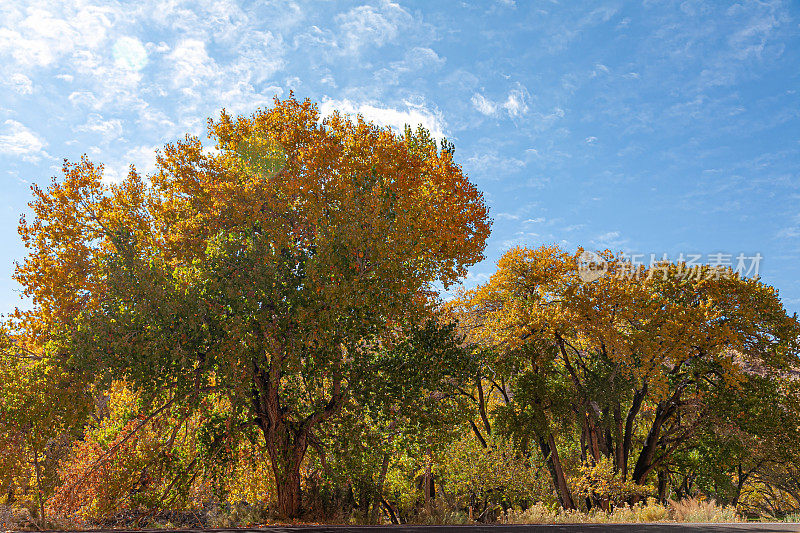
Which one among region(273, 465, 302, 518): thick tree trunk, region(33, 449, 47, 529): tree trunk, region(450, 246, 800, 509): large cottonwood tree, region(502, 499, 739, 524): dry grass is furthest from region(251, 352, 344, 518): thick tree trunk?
region(450, 246, 800, 509): large cottonwood tree

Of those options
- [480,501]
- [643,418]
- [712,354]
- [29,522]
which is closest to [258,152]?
[29,522]

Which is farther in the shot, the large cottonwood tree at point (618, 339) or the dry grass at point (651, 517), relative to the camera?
the large cottonwood tree at point (618, 339)

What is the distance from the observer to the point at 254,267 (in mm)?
12523

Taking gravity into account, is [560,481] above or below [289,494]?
below

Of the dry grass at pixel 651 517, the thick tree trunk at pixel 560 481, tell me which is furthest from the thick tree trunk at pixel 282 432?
the thick tree trunk at pixel 560 481

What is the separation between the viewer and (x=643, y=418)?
96.2 ft

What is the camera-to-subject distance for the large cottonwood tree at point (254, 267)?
40.0 feet

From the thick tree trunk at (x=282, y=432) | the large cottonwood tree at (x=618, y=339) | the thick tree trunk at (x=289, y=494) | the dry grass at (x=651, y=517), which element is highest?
the large cottonwood tree at (x=618, y=339)

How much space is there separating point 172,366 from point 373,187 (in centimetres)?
709

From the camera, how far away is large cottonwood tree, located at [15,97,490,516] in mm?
12188

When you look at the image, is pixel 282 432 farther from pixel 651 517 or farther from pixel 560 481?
pixel 560 481

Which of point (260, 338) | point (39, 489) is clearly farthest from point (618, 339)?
point (39, 489)

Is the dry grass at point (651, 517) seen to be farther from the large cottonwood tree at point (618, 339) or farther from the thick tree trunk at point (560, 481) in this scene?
the thick tree trunk at point (560, 481)

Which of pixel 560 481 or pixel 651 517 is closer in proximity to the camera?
pixel 651 517
